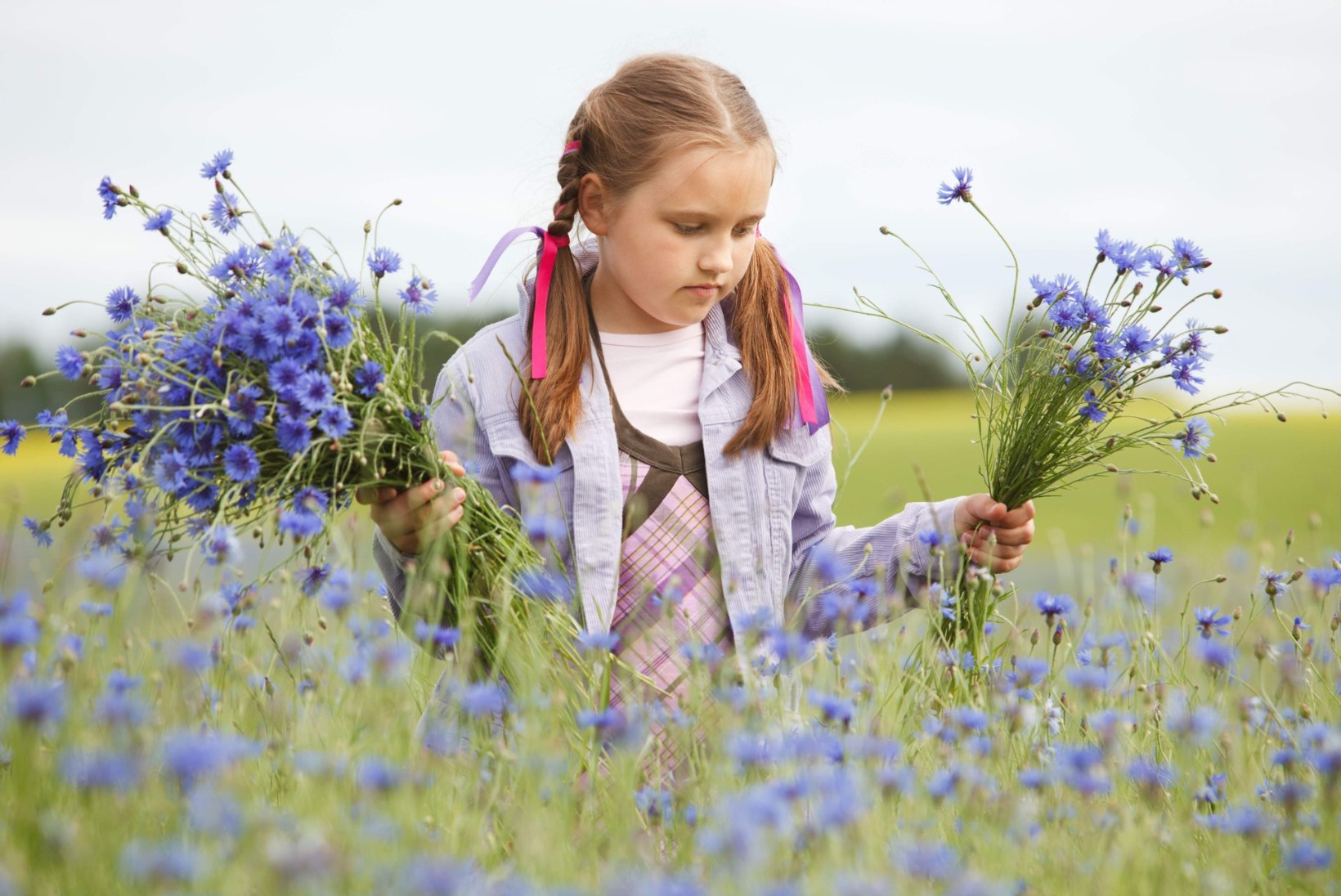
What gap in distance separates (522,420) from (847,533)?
752mm

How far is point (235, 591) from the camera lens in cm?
195

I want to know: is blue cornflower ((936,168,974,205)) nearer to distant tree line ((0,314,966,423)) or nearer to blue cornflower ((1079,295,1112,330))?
blue cornflower ((1079,295,1112,330))

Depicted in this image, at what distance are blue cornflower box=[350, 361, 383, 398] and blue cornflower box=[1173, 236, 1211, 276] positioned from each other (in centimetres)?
150

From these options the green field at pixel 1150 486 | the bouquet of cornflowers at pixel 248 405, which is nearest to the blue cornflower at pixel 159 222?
the bouquet of cornflowers at pixel 248 405

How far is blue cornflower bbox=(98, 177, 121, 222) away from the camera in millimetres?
2008

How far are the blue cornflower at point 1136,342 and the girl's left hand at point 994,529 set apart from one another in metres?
0.36

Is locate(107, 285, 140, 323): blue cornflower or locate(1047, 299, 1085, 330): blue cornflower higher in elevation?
locate(107, 285, 140, 323): blue cornflower

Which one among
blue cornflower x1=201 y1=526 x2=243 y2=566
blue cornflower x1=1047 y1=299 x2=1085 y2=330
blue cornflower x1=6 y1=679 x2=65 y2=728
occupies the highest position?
blue cornflower x1=6 y1=679 x2=65 y2=728

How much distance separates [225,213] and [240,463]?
19.1 inches

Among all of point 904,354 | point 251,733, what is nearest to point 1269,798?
point 251,733

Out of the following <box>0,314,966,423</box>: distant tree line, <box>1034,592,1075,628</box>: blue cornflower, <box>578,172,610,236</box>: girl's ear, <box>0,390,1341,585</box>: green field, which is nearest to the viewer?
<box>1034,592,1075,628</box>: blue cornflower

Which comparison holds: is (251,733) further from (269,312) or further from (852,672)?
(852,672)

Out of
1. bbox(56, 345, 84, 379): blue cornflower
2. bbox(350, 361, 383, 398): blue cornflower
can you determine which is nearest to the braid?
bbox(350, 361, 383, 398): blue cornflower

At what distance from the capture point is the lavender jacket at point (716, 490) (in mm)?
2340
